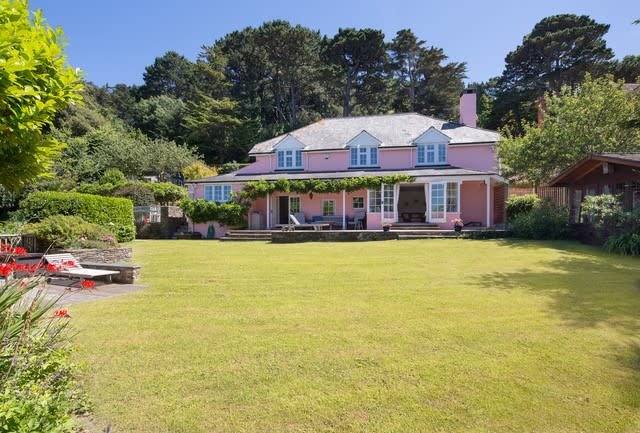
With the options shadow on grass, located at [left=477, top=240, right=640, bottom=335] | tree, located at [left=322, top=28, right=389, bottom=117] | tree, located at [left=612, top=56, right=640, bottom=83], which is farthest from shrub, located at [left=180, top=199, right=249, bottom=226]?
tree, located at [left=612, top=56, right=640, bottom=83]

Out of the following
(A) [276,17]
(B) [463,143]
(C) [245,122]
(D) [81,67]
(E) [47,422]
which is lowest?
(E) [47,422]

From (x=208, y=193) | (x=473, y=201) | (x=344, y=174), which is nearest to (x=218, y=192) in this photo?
(x=208, y=193)

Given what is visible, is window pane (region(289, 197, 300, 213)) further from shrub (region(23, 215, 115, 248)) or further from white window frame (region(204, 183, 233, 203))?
shrub (region(23, 215, 115, 248))

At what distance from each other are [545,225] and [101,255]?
58.4 feet

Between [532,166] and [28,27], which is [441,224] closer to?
[532,166]

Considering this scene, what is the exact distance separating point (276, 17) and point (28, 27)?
1867 inches

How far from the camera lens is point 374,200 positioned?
20.9 m

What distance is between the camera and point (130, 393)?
11.4 ft

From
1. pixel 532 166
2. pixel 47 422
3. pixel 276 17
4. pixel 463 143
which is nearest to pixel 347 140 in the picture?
pixel 463 143

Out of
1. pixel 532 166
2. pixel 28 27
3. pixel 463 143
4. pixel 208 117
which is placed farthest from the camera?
pixel 208 117

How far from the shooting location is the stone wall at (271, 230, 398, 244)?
1780cm

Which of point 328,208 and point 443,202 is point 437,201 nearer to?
point 443,202

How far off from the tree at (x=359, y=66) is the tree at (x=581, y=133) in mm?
28886

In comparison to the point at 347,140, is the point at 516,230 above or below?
below
